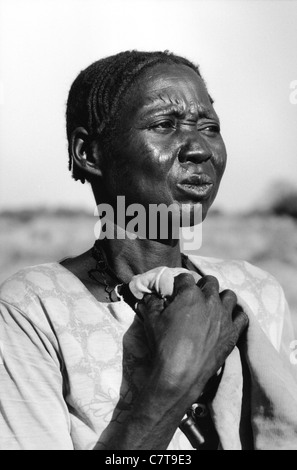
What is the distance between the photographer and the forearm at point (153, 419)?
2.03 meters

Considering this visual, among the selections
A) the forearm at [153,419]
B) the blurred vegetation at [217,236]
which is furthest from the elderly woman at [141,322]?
the blurred vegetation at [217,236]

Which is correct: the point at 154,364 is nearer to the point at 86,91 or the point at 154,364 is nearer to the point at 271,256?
the point at 86,91

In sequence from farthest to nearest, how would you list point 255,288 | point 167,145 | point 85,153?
point 255,288, point 85,153, point 167,145

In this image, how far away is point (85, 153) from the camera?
2506 mm

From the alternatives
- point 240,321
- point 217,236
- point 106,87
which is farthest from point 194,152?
point 217,236

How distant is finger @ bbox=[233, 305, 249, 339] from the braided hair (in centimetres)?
62

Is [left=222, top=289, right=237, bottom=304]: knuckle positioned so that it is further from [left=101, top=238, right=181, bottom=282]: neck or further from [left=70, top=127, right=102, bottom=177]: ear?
[left=70, top=127, right=102, bottom=177]: ear

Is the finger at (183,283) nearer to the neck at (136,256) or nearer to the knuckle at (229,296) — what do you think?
the knuckle at (229,296)

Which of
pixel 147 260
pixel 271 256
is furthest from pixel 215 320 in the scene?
pixel 271 256

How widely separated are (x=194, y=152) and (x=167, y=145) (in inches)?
3.1

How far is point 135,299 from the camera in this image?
2.34 meters

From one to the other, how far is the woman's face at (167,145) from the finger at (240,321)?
1.01 feet

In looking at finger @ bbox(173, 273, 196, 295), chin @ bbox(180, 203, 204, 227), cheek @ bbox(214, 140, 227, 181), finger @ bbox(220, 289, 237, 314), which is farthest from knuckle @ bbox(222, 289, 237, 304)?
cheek @ bbox(214, 140, 227, 181)

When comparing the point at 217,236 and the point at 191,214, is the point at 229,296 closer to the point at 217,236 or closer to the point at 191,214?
the point at 191,214
